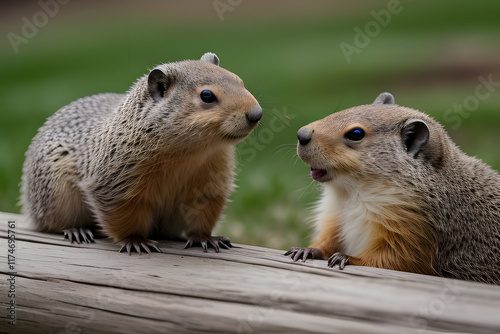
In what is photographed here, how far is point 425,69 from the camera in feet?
27.2

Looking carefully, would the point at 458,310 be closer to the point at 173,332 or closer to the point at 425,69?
the point at 173,332

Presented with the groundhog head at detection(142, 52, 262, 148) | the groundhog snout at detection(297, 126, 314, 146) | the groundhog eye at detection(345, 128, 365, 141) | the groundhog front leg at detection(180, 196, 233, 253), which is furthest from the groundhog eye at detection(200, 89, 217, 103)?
the groundhog eye at detection(345, 128, 365, 141)

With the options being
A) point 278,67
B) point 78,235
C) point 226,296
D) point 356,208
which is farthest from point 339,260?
point 278,67

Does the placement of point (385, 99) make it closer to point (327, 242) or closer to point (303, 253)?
point (327, 242)

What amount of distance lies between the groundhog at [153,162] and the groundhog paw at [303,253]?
444 mm

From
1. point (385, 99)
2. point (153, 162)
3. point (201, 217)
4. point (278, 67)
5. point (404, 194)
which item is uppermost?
point (278, 67)

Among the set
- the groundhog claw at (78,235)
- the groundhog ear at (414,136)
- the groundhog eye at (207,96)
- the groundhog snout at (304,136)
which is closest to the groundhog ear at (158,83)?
the groundhog eye at (207,96)

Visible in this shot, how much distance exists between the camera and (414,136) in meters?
3.21

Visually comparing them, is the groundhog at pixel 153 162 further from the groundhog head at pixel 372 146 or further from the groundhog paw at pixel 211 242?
the groundhog head at pixel 372 146

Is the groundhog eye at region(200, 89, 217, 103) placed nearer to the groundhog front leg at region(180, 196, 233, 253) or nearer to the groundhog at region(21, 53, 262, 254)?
the groundhog at region(21, 53, 262, 254)

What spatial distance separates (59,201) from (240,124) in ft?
4.10

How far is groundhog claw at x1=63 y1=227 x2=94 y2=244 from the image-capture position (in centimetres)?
351

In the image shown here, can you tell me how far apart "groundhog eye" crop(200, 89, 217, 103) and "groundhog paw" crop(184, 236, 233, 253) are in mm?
785

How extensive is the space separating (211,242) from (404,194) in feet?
3.51
